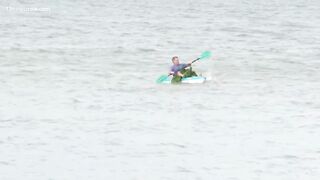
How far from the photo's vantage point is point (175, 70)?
95.5 ft

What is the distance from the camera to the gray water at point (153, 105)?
18438 mm

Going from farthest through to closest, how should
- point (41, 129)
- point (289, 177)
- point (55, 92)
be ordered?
point (55, 92), point (41, 129), point (289, 177)

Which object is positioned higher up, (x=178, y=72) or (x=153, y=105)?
(x=178, y=72)

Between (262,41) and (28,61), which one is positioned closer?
(28,61)

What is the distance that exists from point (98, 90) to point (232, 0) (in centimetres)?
5551

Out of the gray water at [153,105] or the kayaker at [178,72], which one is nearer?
the gray water at [153,105]

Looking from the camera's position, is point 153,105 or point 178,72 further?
point 178,72

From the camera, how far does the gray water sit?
18438mm

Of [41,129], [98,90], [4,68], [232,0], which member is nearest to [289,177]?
[41,129]

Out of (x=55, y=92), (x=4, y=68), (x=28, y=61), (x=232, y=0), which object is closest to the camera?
(x=55, y=92)

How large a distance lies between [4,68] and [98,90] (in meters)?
6.48

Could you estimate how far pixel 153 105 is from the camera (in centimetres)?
2556

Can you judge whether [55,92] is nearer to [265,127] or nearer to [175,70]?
[175,70]

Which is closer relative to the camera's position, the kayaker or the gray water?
the gray water
